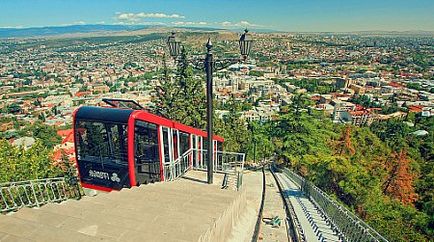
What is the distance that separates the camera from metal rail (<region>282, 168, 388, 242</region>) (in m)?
6.11

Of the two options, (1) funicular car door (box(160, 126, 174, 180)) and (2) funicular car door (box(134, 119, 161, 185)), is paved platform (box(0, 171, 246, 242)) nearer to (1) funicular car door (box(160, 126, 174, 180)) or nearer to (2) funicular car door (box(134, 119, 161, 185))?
(2) funicular car door (box(134, 119, 161, 185))

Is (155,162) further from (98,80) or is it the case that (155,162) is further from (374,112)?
(98,80)

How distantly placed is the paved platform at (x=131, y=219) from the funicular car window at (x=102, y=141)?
2.26m

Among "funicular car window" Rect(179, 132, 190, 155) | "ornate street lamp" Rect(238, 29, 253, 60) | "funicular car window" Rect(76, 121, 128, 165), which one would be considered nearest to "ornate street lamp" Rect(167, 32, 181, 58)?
"ornate street lamp" Rect(238, 29, 253, 60)

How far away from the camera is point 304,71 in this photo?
160 metres

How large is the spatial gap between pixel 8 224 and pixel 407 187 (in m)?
26.7

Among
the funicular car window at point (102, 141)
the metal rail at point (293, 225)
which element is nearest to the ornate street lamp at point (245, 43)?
the funicular car window at point (102, 141)

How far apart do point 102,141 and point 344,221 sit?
6747 mm

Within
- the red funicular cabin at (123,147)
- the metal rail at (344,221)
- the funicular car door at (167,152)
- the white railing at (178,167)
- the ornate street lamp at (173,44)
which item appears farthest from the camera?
the white railing at (178,167)

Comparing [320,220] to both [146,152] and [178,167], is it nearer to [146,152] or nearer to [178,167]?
[178,167]

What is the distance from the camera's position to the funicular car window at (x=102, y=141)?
8.23 m

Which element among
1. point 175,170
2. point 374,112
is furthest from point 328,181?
point 374,112

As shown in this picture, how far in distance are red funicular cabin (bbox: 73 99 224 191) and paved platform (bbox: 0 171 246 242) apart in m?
2.11

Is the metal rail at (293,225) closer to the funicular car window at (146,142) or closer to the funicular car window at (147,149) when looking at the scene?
the funicular car window at (147,149)
